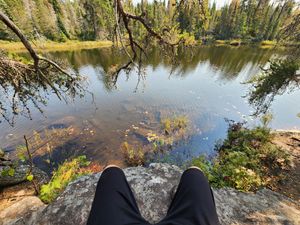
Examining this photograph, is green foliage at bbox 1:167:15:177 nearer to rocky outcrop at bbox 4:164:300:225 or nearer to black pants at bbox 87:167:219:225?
rocky outcrop at bbox 4:164:300:225

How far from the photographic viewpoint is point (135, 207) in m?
1.40

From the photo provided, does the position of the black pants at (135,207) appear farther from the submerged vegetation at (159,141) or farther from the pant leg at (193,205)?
the submerged vegetation at (159,141)

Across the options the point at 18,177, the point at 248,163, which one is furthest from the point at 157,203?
the point at 18,177

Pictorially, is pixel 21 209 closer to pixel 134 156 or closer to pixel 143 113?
pixel 134 156

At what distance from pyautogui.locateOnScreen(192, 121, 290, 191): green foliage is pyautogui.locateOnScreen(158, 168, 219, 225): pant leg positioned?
2835mm

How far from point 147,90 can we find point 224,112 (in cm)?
540

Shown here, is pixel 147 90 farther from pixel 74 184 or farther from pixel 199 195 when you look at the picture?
pixel 199 195

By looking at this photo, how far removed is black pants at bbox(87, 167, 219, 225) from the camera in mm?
1198

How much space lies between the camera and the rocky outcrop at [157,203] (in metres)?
2.13

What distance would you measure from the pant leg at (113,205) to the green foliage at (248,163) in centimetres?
324

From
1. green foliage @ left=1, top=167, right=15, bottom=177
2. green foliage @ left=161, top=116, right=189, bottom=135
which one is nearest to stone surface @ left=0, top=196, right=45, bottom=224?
green foliage @ left=1, top=167, right=15, bottom=177

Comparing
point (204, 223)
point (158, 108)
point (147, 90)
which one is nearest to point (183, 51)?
point (204, 223)

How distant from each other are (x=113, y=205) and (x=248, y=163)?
4950mm

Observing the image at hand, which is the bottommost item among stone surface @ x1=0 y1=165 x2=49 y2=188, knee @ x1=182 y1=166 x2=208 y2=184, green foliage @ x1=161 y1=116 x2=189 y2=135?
green foliage @ x1=161 y1=116 x2=189 y2=135
